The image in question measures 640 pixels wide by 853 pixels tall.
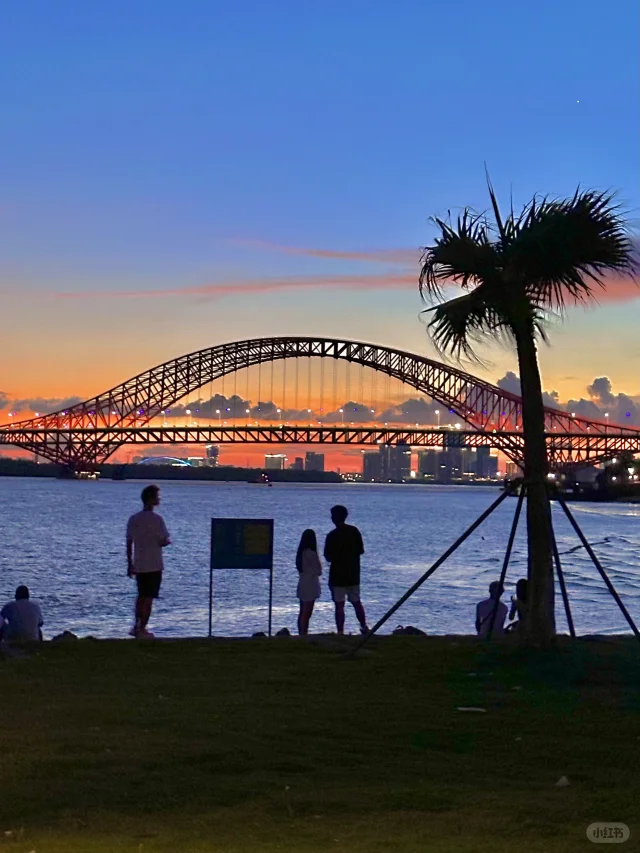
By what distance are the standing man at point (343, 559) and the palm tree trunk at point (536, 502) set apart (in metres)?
3.17

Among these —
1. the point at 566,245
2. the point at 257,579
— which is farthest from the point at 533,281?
the point at 257,579

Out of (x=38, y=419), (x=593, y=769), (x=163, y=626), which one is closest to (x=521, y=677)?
(x=593, y=769)

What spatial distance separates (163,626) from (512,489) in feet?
37.3

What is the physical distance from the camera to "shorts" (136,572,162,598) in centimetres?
1158

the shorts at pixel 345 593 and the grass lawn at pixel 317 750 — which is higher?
the shorts at pixel 345 593

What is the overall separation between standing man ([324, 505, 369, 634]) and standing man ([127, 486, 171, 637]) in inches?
65.0

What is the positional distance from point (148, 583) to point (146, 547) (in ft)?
1.18

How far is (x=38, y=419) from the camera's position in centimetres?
11562

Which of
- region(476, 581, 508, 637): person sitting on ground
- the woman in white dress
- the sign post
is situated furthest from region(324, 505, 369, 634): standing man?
region(476, 581, 508, 637): person sitting on ground

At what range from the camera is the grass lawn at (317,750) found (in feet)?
16.1

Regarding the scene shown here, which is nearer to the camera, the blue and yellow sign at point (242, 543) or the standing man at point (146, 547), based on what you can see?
the standing man at point (146, 547)

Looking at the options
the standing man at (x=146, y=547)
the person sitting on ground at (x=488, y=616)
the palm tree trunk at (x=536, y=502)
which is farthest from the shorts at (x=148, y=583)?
the palm tree trunk at (x=536, y=502)

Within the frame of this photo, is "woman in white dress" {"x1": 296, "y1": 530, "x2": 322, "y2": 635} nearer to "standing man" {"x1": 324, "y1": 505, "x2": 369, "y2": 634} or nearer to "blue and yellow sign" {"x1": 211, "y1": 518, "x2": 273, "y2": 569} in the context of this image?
"standing man" {"x1": 324, "y1": 505, "x2": 369, "y2": 634}

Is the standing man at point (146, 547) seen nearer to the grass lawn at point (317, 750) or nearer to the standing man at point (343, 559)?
the standing man at point (343, 559)
